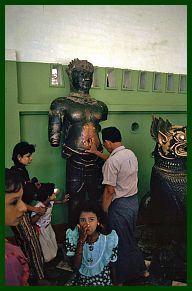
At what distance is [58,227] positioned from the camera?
230 cm

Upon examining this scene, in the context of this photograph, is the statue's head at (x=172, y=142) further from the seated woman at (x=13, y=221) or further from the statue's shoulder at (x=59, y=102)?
the seated woman at (x=13, y=221)

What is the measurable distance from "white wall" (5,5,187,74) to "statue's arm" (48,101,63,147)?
353 mm

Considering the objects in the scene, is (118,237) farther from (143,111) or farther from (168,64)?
(168,64)

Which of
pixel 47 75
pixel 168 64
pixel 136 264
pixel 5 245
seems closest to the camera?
pixel 5 245

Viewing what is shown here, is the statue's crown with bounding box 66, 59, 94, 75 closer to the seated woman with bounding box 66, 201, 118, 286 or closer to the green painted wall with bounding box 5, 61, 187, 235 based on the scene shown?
the green painted wall with bounding box 5, 61, 187, 235

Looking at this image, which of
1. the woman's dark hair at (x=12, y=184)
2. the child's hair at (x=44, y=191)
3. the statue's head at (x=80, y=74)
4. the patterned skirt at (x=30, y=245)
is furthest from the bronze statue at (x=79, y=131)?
the woman's dark hair at (x=12, y=184)

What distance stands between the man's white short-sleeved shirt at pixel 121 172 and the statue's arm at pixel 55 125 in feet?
1.18

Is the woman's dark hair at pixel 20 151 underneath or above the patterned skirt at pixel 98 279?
above

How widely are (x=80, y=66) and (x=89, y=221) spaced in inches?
38.9

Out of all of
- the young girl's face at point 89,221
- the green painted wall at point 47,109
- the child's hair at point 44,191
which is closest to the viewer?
the young girl's face at point 89,221

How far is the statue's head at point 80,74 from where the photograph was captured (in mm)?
2117

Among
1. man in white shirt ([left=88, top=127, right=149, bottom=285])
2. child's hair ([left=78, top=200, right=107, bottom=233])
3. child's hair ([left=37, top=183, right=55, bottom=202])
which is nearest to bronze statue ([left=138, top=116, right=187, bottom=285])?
man in white shirt ([left=88, top=127, right=149, bottom=285])

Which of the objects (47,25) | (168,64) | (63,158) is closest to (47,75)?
(47,25)

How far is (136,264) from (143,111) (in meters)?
1.09
